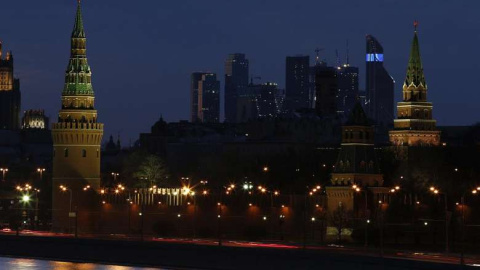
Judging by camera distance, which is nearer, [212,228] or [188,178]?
[212,228]

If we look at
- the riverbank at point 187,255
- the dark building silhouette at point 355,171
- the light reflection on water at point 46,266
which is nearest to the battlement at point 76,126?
the dark building silhouette at point 355,171

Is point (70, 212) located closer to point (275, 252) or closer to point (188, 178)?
point (188, 178)

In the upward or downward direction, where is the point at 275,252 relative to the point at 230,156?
downward

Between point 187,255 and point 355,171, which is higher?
point 355,171

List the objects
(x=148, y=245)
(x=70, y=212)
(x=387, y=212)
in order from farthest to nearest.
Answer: (x=70, y=212) < (x=387, y=212) < (x=148, y=245)

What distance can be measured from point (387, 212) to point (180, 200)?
25.6 meters

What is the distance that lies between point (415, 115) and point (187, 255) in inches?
4811

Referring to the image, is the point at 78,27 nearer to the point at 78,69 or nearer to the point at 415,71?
the point at 78,69

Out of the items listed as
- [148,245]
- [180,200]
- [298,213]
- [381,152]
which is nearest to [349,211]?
[298,213]

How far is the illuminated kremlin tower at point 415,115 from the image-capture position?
193 metres

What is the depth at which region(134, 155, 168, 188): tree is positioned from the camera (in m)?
180

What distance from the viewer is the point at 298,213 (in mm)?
134875

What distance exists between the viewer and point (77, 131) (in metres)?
160

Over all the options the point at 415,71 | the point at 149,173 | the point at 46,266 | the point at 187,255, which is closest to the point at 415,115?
the point at 415,71
